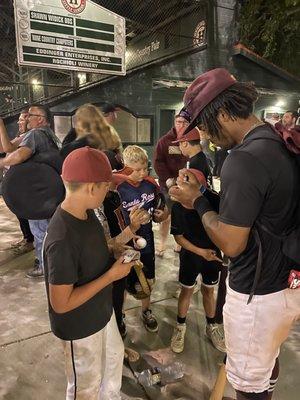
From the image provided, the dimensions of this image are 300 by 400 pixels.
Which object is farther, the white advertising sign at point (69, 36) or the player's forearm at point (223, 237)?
the white advertising sign at point (69, 36)

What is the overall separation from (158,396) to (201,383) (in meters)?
0.31

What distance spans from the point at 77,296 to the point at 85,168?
1.80 ft

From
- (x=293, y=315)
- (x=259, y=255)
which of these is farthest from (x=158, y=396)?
(x=259, y=255)

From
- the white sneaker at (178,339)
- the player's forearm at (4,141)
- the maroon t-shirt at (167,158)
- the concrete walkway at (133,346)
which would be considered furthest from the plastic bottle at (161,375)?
the player's forearm at (4,141)

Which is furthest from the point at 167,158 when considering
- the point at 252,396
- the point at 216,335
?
the point at 252,396

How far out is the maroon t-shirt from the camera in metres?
3.90

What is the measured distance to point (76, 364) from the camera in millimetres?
1480

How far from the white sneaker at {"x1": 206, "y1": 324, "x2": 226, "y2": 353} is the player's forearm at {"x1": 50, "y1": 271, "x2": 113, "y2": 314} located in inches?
57.7

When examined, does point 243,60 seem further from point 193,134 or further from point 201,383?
point 201,383

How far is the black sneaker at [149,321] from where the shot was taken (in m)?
2.69

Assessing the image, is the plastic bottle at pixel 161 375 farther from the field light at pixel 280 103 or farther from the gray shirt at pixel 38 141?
the field light at pixel 280 103

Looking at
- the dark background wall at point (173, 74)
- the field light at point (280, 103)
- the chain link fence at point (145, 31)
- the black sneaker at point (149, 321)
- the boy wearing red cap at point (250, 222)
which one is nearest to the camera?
the boy wearing red cap at point (250, 222)

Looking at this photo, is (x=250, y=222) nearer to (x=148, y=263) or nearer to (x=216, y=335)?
(x=148, y=263)

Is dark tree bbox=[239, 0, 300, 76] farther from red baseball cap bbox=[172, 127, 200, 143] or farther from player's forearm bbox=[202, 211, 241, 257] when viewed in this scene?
player's forearm bbox=[202, 211, 241, 257]
